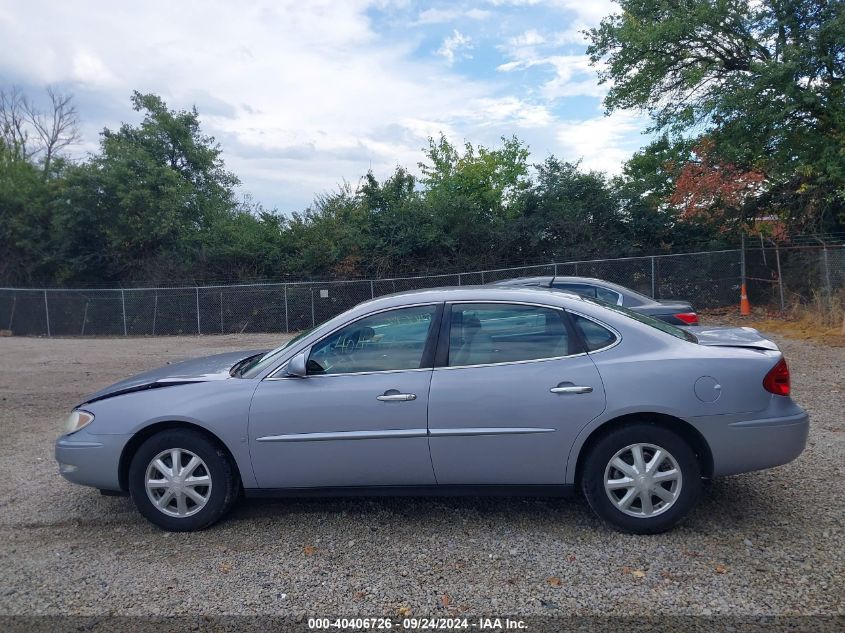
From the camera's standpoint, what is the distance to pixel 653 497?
160 inches

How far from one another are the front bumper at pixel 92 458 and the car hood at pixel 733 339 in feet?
13.1

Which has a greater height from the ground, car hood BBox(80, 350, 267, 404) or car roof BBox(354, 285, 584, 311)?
car roof BBox(354, 285, 584, 311)

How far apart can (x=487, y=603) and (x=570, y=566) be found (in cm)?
63

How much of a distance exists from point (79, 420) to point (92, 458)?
0.32 metres

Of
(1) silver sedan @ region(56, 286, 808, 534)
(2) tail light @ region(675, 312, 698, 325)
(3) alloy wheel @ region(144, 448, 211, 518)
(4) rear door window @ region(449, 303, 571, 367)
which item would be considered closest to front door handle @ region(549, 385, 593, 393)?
(1) silver sedan @ region(56, 286, 808, 534)

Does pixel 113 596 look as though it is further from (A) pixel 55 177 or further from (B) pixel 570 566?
(A) pixel 55 177

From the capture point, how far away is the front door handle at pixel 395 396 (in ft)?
13.7

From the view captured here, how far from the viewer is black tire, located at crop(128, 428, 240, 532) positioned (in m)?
4.33

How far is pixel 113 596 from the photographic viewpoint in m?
3.60

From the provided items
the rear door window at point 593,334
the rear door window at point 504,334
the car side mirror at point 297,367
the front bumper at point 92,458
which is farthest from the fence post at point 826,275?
the front bumper at point 92,458

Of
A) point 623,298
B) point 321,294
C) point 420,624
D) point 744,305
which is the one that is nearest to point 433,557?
point 420,624

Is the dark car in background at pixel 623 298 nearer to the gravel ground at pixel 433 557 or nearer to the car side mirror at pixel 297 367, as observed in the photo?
the gravel ground at pixel 433 557

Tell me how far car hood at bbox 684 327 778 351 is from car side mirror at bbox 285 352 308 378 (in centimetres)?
265

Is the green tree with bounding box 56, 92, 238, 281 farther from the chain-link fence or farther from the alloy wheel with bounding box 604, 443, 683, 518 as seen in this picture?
the alloy wheel with bounding box 604, 443, 683, 518
